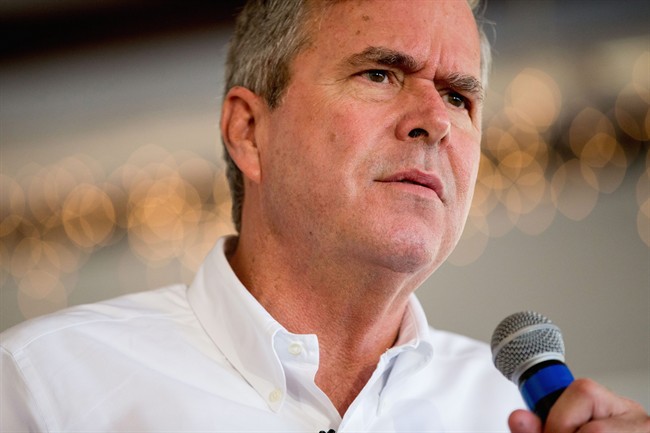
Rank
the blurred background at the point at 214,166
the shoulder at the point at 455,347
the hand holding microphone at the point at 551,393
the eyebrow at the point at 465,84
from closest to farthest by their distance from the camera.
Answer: the hand holding microphone at the point at 551,393
the eyebrow at the point at 465,84
the shoulder at the point at 455,347
the blurred background at the point at 214,166

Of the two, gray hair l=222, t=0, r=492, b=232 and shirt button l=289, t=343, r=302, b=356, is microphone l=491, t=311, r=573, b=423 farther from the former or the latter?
gray hair l=222, t=0, r=492, b=232

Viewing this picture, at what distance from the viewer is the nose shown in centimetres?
130

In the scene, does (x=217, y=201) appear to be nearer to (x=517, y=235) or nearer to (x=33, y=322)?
(x=517, y=235)

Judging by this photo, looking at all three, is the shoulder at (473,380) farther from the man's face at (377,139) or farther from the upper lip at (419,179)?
the upper lip at (419,179)

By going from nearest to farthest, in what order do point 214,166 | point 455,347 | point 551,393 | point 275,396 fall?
point 551,393
point 275,396
point 455,347
point 214,166

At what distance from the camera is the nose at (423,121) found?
130cm

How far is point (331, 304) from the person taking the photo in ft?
4.61

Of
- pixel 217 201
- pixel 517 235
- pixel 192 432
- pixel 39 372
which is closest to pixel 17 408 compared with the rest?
pixel 39 372

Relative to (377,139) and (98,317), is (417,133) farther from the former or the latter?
(98,317)

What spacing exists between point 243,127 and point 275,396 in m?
0.60

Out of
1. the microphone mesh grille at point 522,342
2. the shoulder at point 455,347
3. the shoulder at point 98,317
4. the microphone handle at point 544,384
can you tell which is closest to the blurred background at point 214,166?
the shoulder at point 455,347

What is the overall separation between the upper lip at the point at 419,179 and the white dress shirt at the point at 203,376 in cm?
34

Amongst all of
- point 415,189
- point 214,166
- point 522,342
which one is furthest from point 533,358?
point 214,166

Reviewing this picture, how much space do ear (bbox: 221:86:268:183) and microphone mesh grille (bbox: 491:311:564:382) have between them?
654 millimetres
